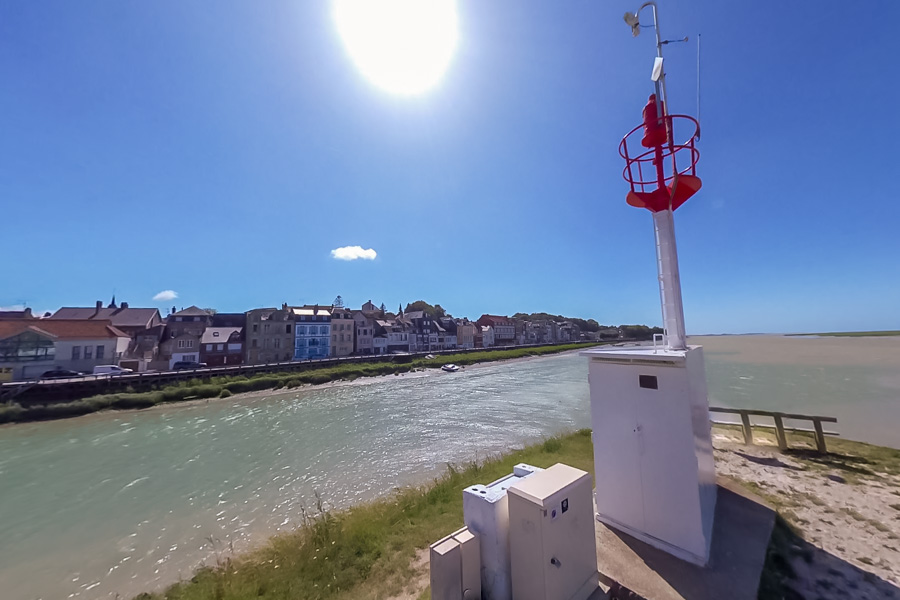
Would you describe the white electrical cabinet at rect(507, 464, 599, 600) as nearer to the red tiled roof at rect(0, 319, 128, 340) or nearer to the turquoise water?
the turquoise water

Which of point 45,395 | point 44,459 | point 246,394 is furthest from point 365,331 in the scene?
point 44,459

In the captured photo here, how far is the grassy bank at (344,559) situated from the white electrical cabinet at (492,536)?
1.42 meters

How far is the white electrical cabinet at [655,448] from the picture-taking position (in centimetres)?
405

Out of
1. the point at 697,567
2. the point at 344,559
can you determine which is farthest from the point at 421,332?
the point at 697,567

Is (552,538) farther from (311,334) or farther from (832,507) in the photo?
(311,334)

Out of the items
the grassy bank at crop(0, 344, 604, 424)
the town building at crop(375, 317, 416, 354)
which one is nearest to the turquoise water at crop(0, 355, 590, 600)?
the grassy bank at crop(0, 344, 604, 424)

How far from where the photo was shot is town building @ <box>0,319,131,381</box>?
3017 cm

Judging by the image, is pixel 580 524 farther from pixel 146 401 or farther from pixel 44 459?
pixel 146 401

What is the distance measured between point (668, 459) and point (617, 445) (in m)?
Answer: 0.62

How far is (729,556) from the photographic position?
4.08m

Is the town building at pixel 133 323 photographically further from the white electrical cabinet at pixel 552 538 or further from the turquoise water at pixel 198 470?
the white electrical cabinet at pixel 552 538

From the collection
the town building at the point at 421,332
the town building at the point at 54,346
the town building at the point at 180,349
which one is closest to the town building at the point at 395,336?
the town building at the point at 421,332

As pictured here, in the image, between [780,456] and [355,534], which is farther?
[780,456]

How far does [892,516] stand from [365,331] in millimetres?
56177
